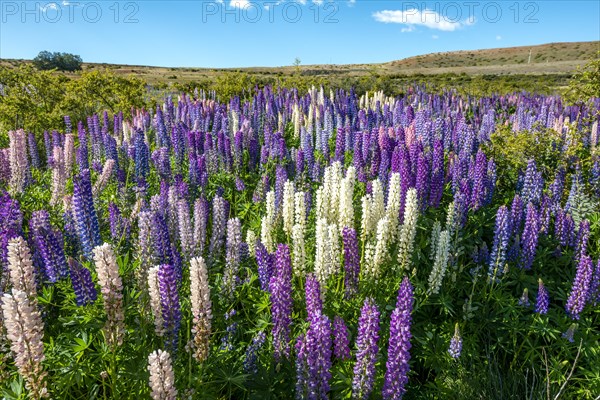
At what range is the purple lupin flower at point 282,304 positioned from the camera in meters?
3.10

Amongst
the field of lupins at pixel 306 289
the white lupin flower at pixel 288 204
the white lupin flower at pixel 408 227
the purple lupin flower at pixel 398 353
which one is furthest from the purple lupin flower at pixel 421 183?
the purple lupin flower at pixel 398 353

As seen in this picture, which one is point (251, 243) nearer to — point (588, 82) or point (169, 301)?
point (169, 301)

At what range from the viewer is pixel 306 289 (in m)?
3.12

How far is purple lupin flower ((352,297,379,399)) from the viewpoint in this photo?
102 inches

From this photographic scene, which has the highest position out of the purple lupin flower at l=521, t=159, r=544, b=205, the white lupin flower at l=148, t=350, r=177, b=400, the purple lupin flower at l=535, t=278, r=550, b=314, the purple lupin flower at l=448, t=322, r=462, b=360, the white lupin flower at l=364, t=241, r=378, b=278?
the purple lupin flower at l=521, t=159, r=544, b=205

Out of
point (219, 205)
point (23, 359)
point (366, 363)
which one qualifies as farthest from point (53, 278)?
point (366, 363)

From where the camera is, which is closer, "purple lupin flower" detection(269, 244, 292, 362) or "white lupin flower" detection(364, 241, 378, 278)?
"purple lupin flower" detection(269, 244, 292, 362)

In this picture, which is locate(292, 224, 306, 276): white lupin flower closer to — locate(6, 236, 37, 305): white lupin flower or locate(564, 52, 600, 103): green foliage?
locate(6, 236, 37, 305): white lupin flower

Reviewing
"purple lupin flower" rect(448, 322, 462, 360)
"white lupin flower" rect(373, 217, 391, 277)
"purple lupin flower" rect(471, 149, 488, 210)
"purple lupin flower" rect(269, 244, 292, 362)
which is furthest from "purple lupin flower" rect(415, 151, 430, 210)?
"purple lupin flower" rect(269, 244, 292, 362)

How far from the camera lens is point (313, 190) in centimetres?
685

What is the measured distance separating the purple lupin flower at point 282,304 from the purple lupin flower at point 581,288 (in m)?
3.00

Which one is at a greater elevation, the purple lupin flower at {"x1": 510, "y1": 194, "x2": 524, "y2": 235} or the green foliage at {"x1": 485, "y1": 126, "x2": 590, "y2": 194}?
the green foliage at {"x1": 485, "y1": 126, "x2": 590, "y2": 194}

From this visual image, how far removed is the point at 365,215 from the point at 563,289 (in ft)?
9.07

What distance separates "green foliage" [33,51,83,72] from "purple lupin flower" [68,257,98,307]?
8221 centimetres
